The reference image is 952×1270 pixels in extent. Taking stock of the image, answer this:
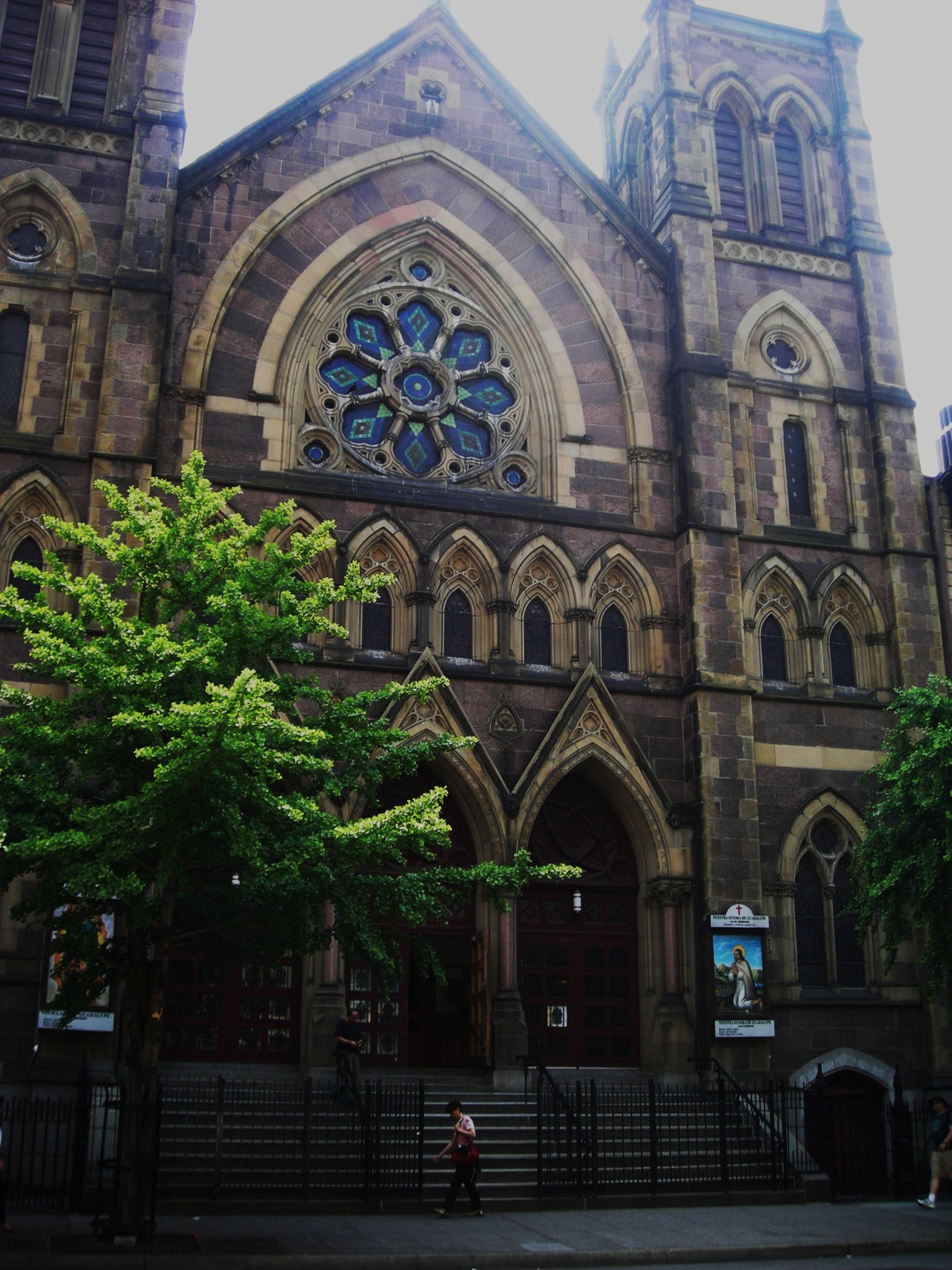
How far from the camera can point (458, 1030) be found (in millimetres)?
21719

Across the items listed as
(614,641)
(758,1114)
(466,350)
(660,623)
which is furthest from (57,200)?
(758,1114)

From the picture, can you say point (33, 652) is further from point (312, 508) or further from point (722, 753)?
point (722, 753)

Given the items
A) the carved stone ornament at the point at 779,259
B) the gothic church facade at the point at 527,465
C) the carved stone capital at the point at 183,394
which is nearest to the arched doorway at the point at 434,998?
the gothic church facade at the point at 527,465

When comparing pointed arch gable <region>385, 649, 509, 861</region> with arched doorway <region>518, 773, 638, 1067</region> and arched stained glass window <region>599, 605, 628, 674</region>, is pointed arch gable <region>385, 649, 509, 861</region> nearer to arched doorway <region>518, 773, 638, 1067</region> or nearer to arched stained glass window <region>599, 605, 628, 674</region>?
arched doorway <region>518, 773, 638, 1067</region>

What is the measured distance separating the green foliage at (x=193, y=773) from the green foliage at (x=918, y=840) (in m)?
5.78

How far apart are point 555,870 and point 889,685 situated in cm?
1040

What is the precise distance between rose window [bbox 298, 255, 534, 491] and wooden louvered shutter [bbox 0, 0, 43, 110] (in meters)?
6.63

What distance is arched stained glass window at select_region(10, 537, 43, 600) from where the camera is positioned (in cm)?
2011

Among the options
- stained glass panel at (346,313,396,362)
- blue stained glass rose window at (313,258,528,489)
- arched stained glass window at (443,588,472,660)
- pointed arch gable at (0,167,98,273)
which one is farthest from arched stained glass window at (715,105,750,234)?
pointed arch gable at (0,167,98,273)

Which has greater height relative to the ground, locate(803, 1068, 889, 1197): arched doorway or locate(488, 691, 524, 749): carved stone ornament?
locate(488, 691, 524, 749): carved stone ornament

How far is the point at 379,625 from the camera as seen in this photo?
21797mm

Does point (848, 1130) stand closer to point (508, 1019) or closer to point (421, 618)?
point (508, 1019)

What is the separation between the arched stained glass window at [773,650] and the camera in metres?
23.4

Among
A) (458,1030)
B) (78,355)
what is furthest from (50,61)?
(458,1030)
